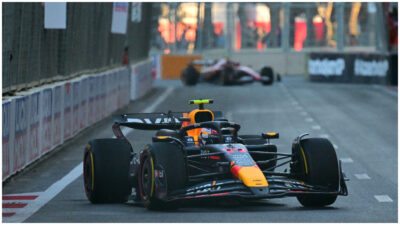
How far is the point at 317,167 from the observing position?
38.7 ft

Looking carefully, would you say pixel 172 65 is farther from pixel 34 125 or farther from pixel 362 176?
pixel 362 176

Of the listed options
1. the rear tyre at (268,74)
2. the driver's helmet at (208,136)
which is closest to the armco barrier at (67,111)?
the driver's helmet at (208,136)

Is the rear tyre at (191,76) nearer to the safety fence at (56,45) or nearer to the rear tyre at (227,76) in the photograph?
the rear tyre at (227,76)

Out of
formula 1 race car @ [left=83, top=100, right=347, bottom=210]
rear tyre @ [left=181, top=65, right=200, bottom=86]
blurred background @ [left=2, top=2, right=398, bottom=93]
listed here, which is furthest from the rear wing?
blurred background @ [left=2, top=2, right=398, bottom=93]

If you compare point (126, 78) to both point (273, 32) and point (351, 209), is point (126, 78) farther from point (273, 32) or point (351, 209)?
point (273, 32)

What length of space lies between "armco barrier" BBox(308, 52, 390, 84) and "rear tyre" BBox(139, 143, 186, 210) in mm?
35869

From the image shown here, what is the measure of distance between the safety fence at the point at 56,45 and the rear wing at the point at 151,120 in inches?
153

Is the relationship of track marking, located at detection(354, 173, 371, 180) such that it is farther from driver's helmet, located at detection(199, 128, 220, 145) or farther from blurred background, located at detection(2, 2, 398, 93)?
blurred background, located at detection(2, 2, 398, 93)

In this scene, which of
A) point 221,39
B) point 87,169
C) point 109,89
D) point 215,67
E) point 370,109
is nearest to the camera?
point 87,169

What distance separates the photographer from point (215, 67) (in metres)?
45.0

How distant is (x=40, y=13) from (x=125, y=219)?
10.6 m

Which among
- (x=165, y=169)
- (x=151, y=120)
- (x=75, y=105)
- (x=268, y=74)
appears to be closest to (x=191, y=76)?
(x=268, y=74)

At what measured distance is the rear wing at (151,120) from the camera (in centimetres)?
1358

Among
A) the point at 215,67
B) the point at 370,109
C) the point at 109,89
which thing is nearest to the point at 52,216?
the point at 109,89
